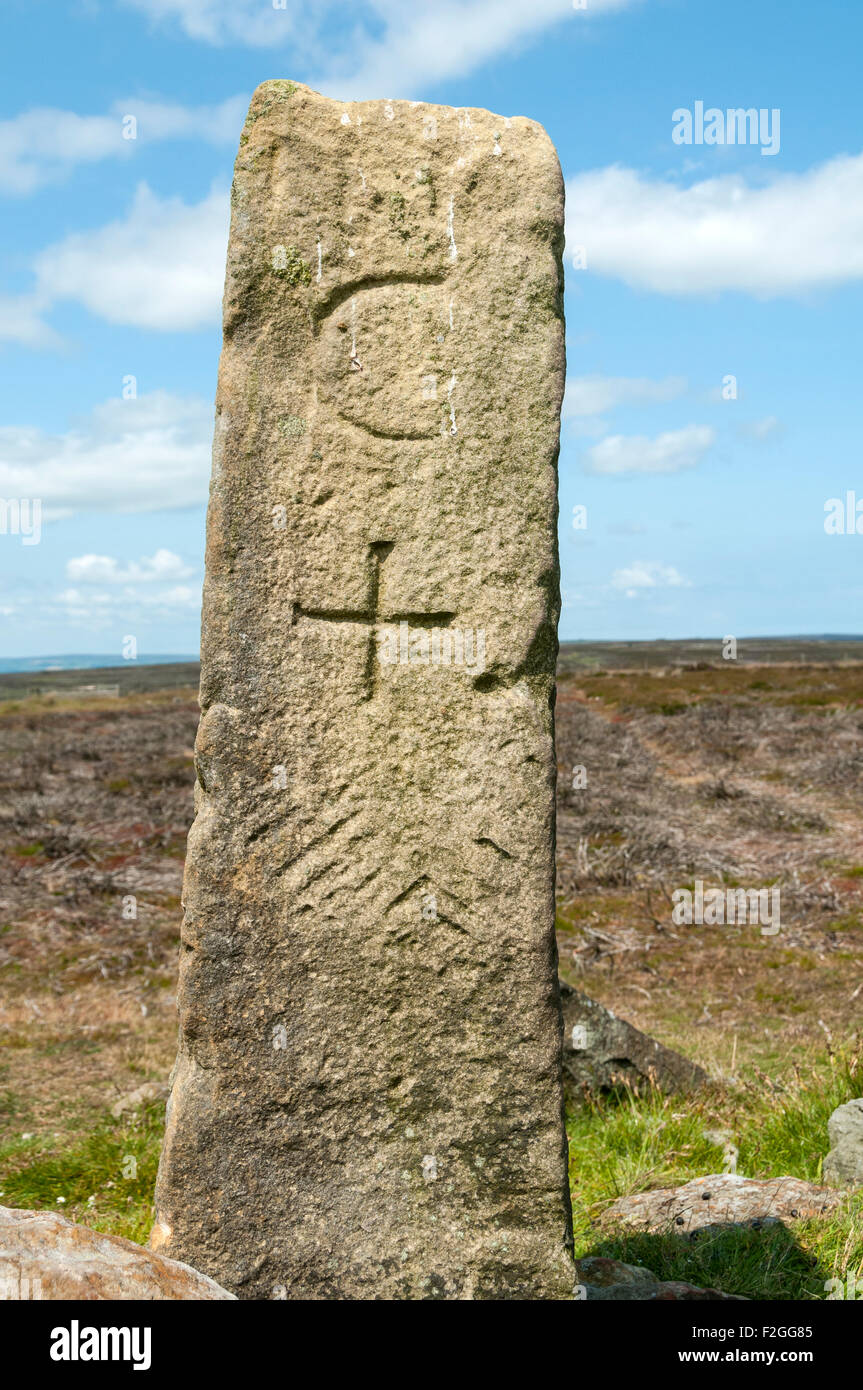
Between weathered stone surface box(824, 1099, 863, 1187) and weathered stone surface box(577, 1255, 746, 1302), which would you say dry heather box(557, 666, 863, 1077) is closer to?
weathered stone surface box(824, 1099, 863, 1187)

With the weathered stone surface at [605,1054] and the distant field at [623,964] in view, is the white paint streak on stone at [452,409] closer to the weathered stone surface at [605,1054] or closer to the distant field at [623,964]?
the distant field at [623,964]

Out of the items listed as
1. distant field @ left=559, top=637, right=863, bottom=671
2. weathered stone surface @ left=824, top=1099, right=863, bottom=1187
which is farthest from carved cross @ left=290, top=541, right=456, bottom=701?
distant field @ left=559, top=637, right=863, bottom=671

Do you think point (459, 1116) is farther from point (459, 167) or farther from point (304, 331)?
point (459, 167)

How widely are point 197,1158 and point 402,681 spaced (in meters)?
1.70

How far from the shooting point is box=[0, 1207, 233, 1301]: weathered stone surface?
7.63 feet

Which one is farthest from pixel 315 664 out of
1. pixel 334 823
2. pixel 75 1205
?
pixel 75 1205

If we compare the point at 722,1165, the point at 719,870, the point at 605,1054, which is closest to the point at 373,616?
the point at 722,1165

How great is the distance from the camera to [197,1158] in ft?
11.4

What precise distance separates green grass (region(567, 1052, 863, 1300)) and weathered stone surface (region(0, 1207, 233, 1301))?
2396 millimetres

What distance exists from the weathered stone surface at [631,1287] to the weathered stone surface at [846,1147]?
115 centimetres

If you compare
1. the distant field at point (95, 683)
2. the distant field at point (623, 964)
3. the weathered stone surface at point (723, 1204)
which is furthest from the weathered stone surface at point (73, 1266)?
the distant field at point (95, 683)

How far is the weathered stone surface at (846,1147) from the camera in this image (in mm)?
4812

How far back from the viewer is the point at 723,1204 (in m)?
4.61

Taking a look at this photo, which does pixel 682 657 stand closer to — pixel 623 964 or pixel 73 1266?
pixel 623 964
